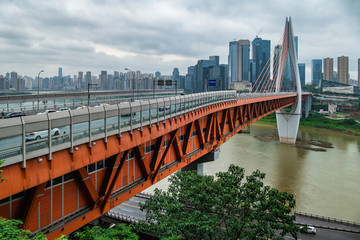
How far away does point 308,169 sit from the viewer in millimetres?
33875

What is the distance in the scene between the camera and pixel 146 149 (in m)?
13.2

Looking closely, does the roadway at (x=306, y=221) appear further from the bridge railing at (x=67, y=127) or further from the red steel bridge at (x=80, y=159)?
the bridge railing at (x=67, y=127)

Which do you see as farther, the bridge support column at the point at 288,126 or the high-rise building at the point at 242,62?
the high-rise building at the point at 242,62

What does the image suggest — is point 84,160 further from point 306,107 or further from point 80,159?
point 306,107

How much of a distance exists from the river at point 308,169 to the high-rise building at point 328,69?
137 meters

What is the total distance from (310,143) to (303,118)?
109 ft

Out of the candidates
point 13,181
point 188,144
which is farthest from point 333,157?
point 13,181

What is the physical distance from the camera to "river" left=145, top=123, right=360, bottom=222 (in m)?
23.9

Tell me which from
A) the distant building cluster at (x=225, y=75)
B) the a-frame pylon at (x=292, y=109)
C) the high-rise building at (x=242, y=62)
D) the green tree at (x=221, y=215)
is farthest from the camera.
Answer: the high-rise building at (x=242, y=62)

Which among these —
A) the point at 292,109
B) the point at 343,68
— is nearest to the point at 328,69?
the point at 343,68

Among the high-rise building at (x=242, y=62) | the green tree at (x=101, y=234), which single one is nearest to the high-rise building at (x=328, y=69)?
the high-rise building at (x=242, y=62)

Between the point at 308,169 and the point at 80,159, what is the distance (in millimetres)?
32172

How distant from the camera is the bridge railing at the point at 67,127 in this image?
21.8 ft

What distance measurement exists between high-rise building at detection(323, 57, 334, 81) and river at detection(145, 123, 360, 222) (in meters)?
137
